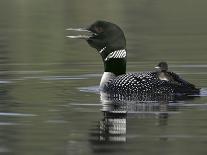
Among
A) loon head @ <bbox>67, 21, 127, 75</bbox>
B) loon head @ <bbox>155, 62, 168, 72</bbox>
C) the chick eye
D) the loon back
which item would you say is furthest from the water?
the chick eye

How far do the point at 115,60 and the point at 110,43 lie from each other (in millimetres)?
249

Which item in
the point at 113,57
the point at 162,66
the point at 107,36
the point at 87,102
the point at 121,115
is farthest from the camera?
the point at 113,57

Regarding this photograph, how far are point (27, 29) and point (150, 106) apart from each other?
18783mm

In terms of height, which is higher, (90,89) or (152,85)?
(152,85)

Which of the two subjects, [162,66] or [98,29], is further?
[98,29]

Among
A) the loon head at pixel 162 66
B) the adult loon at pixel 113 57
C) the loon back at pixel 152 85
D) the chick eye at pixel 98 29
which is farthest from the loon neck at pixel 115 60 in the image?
the loon head at pixel 162 66

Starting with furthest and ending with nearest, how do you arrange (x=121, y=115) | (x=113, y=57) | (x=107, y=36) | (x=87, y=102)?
(x=113, y=57) → (x=107, y=36) → (x=87, y=102) → (x=121, y=115)

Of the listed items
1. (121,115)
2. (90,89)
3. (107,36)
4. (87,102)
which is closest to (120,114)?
(121,115)

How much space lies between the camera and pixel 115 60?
1438 centimetres

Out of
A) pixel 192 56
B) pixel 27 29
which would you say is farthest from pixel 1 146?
pixel 27 29

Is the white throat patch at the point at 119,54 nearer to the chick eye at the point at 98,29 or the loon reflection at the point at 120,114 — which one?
the chick eye at the point at 98,29

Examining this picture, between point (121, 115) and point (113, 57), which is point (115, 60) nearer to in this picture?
point (113, 57)

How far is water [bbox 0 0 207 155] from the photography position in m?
9.89

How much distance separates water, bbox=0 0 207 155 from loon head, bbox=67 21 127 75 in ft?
1.43
